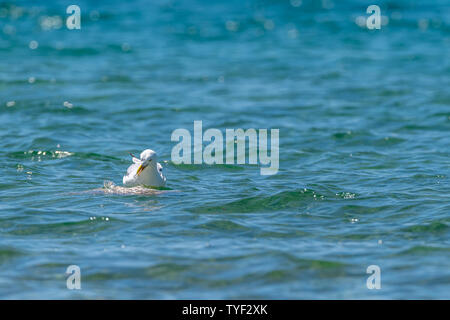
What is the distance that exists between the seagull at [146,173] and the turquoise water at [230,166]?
0.82ft

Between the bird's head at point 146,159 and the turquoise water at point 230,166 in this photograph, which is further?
the bird's head at point 146,159

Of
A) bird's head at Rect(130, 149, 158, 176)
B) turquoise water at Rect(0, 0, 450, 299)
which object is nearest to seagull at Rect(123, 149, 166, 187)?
bird's head at Rect(130, 149, 158, 176)

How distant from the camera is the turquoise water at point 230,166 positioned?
25.7 feet

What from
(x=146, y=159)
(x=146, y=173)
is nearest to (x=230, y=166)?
(x=146, y=173)

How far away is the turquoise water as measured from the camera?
7.84 meters

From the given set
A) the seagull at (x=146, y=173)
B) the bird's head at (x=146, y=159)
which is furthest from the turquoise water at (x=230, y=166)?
the bird's head at (x=146, y=159)

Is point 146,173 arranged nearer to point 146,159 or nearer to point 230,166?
point 146,159

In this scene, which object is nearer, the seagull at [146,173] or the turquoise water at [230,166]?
the turquoise water at [230,166]

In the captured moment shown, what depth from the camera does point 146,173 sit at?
10.6 metres

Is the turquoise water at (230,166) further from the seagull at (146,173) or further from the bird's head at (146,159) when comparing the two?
the bird's head at (146,159)

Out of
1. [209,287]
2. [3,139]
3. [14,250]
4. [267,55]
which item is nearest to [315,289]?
[209,287]

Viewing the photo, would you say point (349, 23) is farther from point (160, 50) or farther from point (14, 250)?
point (14, 250)

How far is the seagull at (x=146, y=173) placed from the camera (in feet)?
34.3

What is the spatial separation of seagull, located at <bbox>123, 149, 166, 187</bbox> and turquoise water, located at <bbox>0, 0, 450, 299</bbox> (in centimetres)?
25
